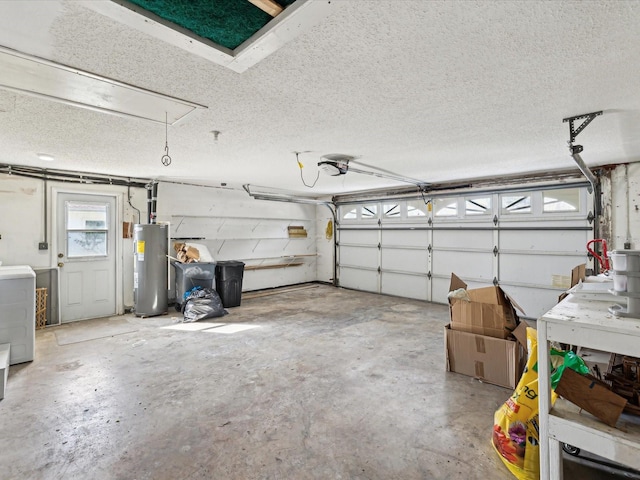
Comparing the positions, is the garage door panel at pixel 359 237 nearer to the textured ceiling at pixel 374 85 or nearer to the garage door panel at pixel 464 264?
A: the garage door panel at pixel 464 264

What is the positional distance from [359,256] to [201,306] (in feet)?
12.1

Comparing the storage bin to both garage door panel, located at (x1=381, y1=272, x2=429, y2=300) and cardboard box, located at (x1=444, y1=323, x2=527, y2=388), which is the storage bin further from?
cardboard box, located at (x1=444, y1=323, x2=527, y2=388)

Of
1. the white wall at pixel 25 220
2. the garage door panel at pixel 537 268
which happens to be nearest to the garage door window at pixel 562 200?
the garage door panel at pixel 537 268

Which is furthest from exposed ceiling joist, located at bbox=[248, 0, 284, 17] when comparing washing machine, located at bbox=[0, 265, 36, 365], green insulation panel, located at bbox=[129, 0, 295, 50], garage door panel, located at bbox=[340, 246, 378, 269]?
garage door panel, located at bbox=[340, 246, 378, 269]

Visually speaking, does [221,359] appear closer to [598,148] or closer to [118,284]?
[118,284]

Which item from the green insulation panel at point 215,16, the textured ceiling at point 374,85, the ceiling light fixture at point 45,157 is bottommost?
the green insulation panel at point 215,16

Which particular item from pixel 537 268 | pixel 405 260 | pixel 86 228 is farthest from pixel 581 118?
pixel 86 228

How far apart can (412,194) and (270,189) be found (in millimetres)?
2895

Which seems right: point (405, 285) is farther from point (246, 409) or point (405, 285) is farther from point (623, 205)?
point (246, 409)

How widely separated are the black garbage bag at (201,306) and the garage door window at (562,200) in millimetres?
5274

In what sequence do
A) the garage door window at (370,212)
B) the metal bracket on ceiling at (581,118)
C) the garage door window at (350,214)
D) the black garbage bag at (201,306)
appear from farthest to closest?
the garage door window at (350,214)
the garage door window at (370,212)
the black garbage bag at (201,306)
the metal bracket on ceiling at (581,118)

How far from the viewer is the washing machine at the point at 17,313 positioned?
2.90 metres

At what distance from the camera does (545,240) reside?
4660 millimetres

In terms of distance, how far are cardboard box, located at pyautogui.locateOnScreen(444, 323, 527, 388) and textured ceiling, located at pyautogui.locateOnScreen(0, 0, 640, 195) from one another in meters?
1.84
